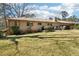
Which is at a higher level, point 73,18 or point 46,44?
point 73,18

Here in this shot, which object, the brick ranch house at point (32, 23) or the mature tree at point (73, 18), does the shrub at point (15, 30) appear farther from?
the mature tree at point (73, 18)

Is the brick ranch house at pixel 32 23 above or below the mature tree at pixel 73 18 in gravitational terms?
below

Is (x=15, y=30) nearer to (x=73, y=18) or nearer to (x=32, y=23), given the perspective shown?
(x=32, y=23)

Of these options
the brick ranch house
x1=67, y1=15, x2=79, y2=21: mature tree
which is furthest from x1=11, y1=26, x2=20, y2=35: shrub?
x1=67, y1=15, x2=79, y2=21: mature tree

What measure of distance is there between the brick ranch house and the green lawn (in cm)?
8

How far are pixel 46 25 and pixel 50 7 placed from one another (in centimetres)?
21

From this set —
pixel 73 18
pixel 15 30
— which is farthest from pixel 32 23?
pixel 73 18

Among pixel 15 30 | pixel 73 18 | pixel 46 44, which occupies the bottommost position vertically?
pixel 46 44

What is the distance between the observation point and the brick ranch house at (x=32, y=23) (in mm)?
2938

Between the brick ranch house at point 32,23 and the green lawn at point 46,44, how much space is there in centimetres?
8

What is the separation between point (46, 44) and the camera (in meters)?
2.95

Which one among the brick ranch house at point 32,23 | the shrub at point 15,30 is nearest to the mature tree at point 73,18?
the brick ranch house at point 32,23

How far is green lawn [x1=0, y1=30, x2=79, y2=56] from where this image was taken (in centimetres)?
291

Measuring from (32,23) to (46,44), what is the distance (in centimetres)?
28
